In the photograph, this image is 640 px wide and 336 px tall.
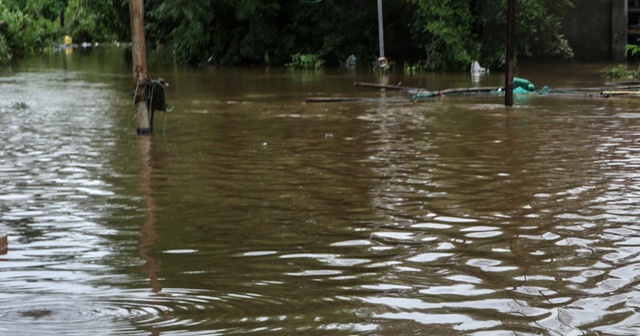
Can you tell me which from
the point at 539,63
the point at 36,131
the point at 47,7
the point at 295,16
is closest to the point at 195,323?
the point at 36,131

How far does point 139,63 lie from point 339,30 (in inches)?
1007

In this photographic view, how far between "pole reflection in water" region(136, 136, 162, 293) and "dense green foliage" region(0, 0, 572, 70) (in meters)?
21.3

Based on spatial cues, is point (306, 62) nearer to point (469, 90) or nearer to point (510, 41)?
point (469, 90)

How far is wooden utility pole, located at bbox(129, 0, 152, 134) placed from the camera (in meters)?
15.7

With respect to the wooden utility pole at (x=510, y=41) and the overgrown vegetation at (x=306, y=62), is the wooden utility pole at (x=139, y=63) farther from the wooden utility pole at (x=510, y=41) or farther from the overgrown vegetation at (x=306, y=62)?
the overgrown vegetation at (x=306, y=62)

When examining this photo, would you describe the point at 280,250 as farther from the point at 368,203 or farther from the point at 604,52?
the point at 604,52

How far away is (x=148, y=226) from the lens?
30.1 ft

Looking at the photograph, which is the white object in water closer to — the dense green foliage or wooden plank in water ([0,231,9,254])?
the dense green foliage

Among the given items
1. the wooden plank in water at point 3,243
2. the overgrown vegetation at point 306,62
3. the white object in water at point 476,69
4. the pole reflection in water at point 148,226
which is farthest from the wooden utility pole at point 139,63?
the overgrown vegetation at point 306,62

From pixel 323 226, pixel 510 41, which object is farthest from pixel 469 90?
pixel 323 226

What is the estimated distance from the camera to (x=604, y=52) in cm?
3991

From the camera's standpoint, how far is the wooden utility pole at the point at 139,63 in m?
15.7

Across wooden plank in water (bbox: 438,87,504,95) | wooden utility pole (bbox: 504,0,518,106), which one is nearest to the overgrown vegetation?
wooden plank in water (bbox: 438,87,504,95)

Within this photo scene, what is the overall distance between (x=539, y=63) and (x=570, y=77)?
7811 mm
